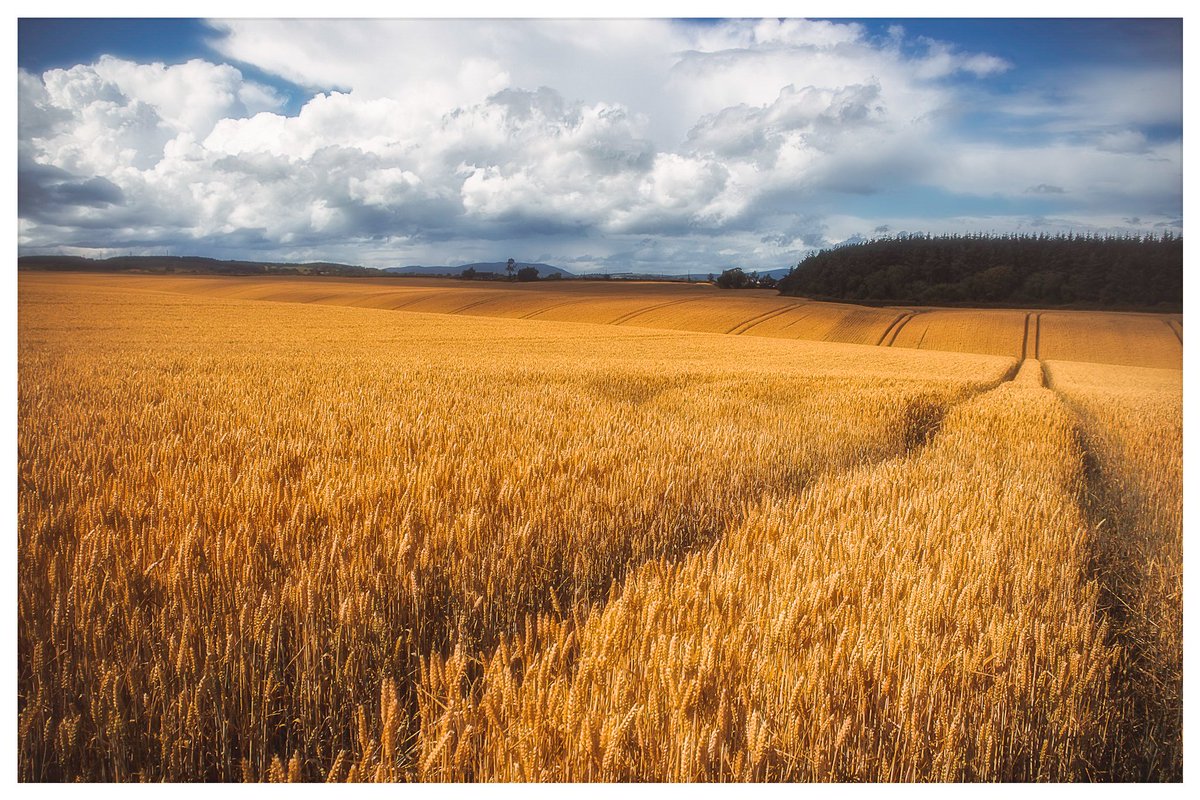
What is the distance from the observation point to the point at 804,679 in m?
2.00

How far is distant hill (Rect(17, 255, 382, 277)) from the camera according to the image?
3912 millimetres

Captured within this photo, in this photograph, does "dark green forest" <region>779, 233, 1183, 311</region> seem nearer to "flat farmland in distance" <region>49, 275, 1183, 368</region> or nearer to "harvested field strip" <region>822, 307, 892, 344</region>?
"flat farmland in distance" <region>49, 275, 1183, 368</region>

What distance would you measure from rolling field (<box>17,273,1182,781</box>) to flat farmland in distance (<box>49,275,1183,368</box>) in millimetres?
273

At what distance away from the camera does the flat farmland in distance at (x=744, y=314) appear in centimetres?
646

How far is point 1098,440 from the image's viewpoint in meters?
6.47

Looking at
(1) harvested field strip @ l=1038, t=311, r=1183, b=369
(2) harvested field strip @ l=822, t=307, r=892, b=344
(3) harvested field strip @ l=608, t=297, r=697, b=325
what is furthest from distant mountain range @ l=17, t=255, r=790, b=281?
(3) harvested field strip @ l=608, t=297, r=697, b=325

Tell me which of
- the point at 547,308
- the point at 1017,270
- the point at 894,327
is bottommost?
the point at 1017,270

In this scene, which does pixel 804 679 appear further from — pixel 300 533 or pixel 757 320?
pixel 757 320

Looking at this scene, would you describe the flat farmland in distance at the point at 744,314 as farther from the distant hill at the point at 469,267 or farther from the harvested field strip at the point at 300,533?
the distant hill at the point at 469,267

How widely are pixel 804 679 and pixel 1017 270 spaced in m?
6.62

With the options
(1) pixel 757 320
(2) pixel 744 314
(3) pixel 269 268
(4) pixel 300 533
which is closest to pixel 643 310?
(2) pixel 744 314
